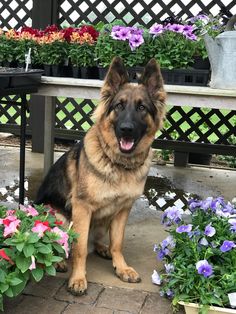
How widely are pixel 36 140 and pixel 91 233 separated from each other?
359cm

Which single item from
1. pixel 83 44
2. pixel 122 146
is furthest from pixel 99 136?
pixel 83 44

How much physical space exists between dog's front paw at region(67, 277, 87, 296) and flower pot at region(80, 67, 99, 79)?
1876mm

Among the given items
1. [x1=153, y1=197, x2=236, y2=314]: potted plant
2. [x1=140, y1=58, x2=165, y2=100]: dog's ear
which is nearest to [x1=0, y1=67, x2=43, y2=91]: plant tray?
[x1=140, y1=58, x2=165, y2=100]: dog's ear

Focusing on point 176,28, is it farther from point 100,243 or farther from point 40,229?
point 40,229

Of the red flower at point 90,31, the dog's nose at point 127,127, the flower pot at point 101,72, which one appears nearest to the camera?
the dog's nose at point 127,127

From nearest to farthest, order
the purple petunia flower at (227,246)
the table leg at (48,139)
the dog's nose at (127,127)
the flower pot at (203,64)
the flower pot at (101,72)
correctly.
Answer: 1. the purple petunia flower at (227,246)
2. the dog's nose at (127,127)
3. the flower pot at (203,64)
4. the flower pot at (101,72)
5. the table leg at (48,139)

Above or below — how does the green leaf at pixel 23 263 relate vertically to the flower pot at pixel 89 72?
below

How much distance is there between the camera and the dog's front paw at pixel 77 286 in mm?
2822

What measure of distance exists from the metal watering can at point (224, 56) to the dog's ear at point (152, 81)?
25.0 inches

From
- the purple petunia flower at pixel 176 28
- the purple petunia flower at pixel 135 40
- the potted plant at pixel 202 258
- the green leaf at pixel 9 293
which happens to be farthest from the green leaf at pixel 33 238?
the purple petunia flower at pixel 176 28

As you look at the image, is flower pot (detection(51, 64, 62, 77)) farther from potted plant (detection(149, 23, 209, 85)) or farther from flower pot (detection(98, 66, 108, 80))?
potted plant (detection(149, 23, 209, 85))

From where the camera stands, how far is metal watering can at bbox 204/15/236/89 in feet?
11.0

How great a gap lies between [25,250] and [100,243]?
120cm

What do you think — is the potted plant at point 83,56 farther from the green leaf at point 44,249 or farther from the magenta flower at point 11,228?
the green leaf at point 44,249
